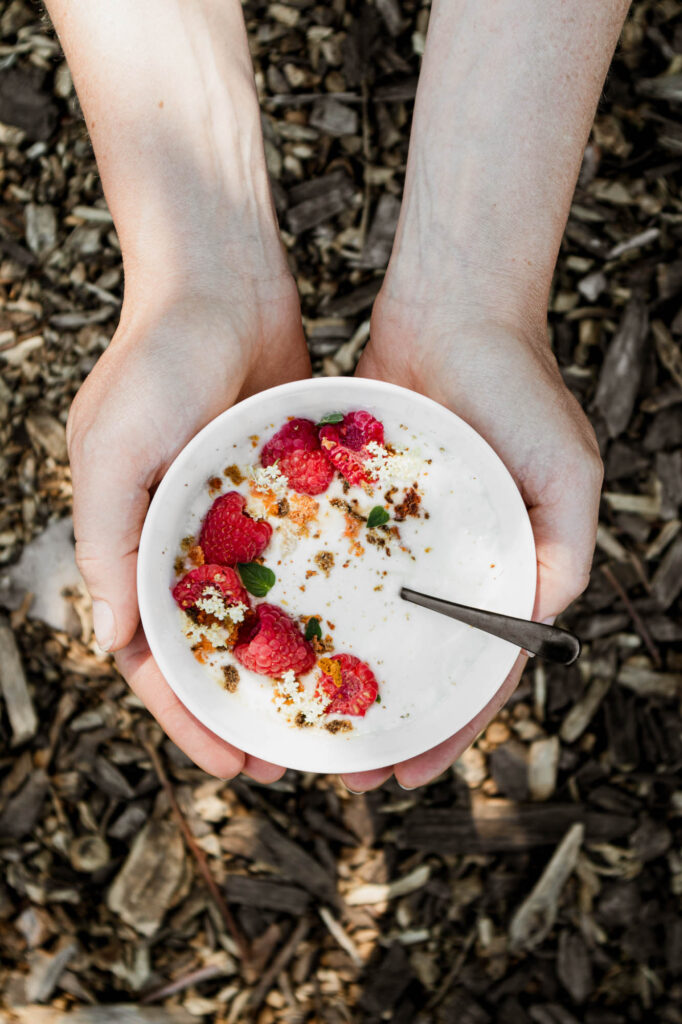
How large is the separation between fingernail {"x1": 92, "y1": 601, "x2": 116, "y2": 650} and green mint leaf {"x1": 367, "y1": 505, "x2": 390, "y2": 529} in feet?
1.51

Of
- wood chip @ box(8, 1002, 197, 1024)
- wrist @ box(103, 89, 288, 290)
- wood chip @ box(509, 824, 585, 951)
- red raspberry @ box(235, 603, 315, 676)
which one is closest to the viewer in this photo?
red raspberry @ box(235, 603, 315, 676)

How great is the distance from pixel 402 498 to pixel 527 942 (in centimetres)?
115

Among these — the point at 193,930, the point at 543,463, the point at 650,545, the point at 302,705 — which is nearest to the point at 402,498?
the point at 543,463

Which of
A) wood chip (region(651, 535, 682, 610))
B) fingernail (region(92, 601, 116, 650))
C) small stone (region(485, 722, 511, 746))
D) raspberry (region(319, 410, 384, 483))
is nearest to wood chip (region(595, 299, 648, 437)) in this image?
wood chip (region(651, 535, 682, 610))

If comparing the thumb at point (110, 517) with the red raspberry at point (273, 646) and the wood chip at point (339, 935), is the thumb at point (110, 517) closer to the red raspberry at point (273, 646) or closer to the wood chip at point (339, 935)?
the red raspberry at point (273, 646)

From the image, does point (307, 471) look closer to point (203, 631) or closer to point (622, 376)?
point (203, 631)

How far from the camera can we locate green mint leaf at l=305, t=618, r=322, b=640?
4.84 feet

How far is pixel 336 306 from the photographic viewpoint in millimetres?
2076

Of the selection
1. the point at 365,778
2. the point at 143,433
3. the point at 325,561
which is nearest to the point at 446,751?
the point at 365,778

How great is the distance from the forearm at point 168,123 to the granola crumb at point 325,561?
0.56m

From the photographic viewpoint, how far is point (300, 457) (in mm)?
1454

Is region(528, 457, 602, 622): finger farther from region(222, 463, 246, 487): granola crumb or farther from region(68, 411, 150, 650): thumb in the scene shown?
region(68, 411, 150, 650): thumb

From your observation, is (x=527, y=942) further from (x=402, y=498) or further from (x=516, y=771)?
(x=402, y=498)

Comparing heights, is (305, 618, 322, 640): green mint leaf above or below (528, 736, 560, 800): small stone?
above
